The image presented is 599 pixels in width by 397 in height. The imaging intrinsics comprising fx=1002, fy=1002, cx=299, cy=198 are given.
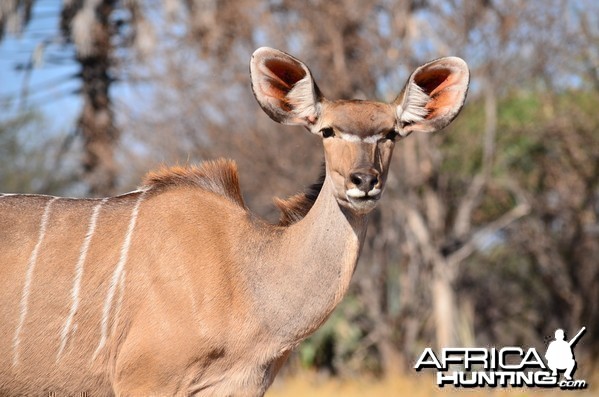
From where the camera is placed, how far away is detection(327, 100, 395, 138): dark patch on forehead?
15.8ft

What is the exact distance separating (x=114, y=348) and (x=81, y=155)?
11.2 meters

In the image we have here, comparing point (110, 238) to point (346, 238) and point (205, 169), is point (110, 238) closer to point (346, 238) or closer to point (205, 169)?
point (205, 169)

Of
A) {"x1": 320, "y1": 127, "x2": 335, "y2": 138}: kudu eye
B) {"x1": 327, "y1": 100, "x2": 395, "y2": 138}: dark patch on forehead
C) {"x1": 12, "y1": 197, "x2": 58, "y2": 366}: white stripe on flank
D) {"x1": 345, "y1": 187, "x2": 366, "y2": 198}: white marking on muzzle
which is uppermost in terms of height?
{"x1": 327, "y1": 100, "x2": 395, "y2": 138}: dark patch on forehead

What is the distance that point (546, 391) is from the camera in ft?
29.7

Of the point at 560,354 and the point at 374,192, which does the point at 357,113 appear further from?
the point at 560,354

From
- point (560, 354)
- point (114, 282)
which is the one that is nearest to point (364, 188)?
point (114, 282)

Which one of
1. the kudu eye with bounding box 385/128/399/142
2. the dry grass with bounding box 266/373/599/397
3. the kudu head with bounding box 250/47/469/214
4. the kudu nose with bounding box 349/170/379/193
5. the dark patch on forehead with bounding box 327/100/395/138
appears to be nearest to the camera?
the kudu nose with bounding box 349/170/379/193

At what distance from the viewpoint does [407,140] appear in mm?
12773

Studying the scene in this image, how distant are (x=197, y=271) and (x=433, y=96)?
152 centimetres

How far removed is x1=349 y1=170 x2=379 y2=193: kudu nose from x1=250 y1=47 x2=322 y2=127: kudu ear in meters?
0.55

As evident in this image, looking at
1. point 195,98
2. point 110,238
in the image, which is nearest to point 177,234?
point 110,238

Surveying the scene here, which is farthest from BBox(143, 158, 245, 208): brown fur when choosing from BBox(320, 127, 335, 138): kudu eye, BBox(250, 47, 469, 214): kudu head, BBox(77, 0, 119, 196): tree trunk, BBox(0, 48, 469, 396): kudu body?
BBox(77, 0, 119, 196): tree trunk

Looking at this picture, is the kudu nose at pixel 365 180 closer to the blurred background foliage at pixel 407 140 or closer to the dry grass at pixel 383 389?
the dry grass at pixel 383 389

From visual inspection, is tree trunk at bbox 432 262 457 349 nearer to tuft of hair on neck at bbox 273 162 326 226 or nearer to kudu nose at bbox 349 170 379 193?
tuft of hair on neck at bbox 273 162 326 226
